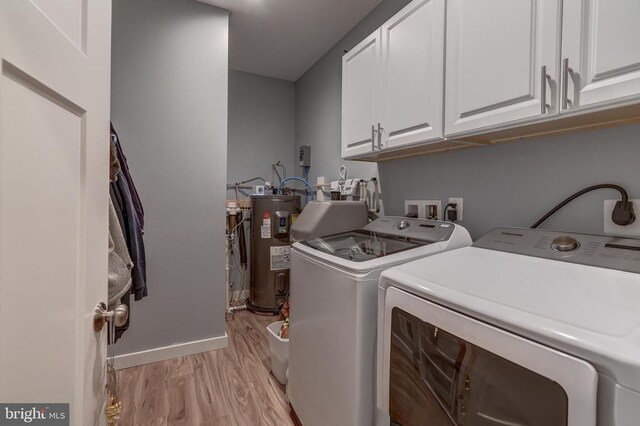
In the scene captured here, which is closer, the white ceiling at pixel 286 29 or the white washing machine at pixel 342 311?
the white washing machine at pixel 342 311

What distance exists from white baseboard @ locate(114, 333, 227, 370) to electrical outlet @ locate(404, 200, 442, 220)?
68.7 inches

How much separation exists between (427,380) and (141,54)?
2.53 m

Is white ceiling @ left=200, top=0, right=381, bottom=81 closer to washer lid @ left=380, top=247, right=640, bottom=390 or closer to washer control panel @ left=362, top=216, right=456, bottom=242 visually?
washer control panel @ left=362, top=216, right=456, bottom=242

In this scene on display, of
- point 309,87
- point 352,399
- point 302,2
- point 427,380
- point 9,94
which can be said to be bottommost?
point 352,399

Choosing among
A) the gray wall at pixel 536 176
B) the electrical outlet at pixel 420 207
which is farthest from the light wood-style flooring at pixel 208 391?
the gray wall at pixel 536 176

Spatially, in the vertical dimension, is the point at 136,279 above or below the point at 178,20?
below

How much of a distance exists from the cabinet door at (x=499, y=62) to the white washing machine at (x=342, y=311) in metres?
0.52

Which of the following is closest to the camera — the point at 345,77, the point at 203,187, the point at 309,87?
the point at 345,77

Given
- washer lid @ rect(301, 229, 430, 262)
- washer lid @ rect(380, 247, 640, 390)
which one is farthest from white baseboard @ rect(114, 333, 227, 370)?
washer lid @ rect(380, 247, 640, 390)

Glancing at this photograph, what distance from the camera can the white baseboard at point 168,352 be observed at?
6.91ft

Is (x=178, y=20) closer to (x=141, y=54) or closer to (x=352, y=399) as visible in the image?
(x=141, y=54)

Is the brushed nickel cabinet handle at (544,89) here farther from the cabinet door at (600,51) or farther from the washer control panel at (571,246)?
the washer control panel at (571,246)

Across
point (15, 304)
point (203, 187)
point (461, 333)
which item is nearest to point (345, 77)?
point (203, 187)

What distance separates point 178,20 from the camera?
2.20m
